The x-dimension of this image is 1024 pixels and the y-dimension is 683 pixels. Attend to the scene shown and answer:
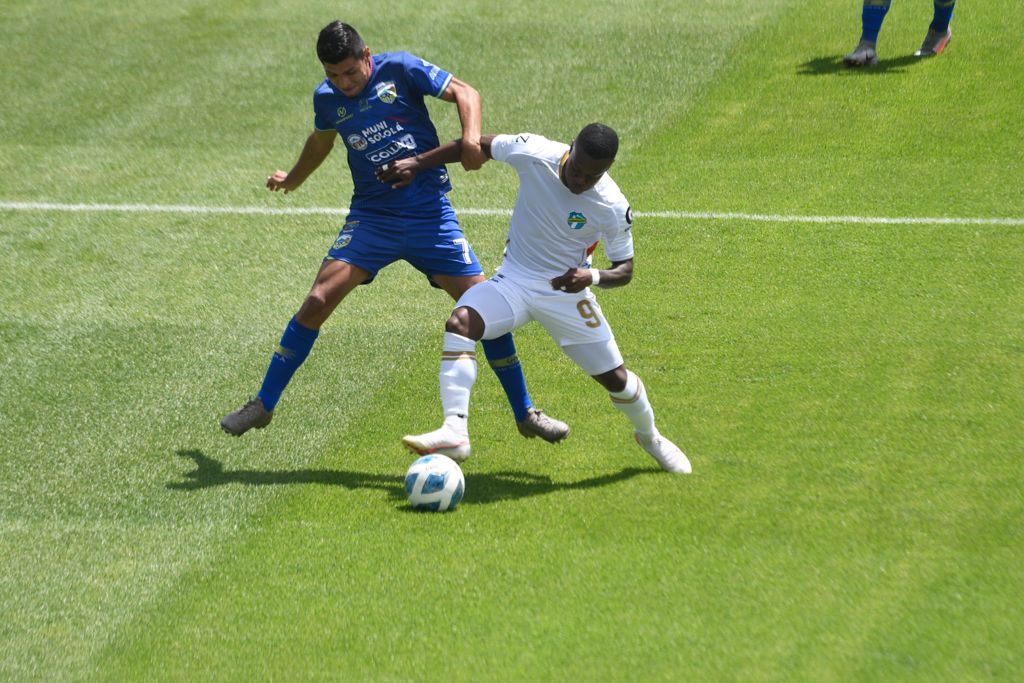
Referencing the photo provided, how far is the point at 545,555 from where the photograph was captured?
6961mm

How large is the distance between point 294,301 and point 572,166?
4346 millimetres

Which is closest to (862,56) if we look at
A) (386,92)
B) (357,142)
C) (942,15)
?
(942,15)

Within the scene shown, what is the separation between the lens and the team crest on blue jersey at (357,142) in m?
8.29

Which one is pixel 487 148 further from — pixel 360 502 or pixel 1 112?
pixel 1 112

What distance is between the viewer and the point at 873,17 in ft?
47.7

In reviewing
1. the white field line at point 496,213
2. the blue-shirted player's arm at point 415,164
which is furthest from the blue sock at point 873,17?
the blue-shirted player's arm at point 415,164

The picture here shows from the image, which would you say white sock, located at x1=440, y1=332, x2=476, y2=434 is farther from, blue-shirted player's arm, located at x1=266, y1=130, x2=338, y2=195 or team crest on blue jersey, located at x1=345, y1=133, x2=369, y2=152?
blue-shirted player's arm, located at x1=266, y1=130, x2=338, y2=195

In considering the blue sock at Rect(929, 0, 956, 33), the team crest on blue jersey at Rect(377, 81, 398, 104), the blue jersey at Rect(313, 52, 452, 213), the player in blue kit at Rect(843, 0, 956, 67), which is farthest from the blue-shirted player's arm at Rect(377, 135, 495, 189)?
the blue sock at Rect(929, 0, 956, 33)

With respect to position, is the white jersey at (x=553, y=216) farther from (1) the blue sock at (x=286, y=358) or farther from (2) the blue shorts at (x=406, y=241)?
(1) the blue sock at (x=286, y=358)

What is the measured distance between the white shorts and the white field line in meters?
4.63

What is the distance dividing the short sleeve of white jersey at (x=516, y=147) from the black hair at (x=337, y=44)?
41.0 inches

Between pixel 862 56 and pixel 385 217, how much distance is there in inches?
320

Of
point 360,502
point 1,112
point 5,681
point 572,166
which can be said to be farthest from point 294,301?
point 1,112

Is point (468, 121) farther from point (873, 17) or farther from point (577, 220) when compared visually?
point (873, 17)
